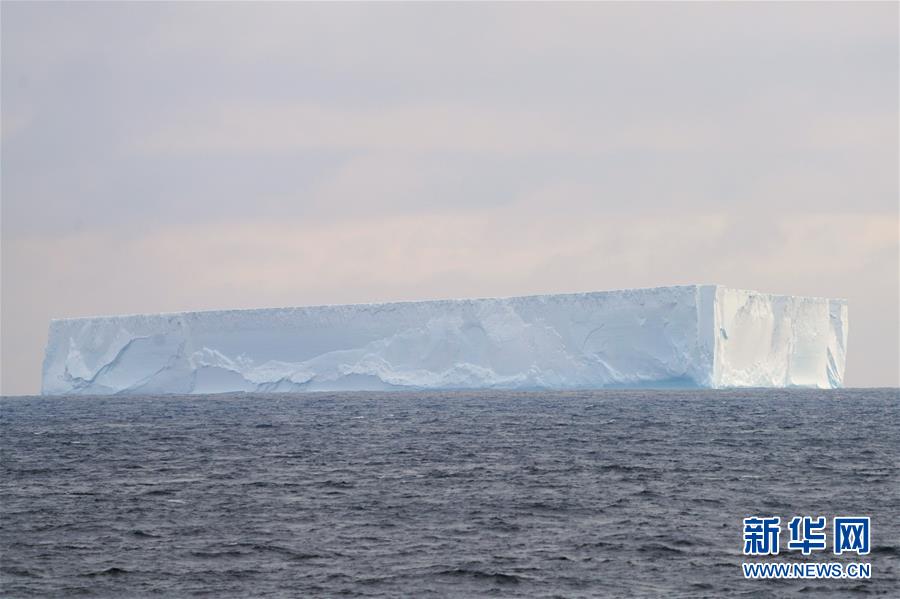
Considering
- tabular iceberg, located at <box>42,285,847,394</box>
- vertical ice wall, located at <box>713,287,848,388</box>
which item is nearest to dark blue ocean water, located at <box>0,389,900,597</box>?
tabular iceberg, located at <box>42,285,847,394</box>

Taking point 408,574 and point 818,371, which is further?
point 818,371

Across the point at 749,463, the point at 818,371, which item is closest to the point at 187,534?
the point at 749,463

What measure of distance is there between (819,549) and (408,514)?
4040 mm

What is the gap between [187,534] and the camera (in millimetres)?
11172

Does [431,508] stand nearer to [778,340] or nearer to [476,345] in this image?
[476,345]

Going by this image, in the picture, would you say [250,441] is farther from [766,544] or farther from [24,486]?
[766,544]

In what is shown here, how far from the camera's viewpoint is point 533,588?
8.80 m

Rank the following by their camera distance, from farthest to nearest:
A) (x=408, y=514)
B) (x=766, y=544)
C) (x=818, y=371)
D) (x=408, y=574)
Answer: (x=818, y=371), (x=408, y=514), (x=766, y=544), (x=408, y=574)

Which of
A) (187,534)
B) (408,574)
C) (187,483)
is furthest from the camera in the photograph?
(187,483)

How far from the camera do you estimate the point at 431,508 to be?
12555 millimetres

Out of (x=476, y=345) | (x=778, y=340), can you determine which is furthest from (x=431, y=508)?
(x=778, y=340)

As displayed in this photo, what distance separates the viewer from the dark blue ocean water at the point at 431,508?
30.1ft

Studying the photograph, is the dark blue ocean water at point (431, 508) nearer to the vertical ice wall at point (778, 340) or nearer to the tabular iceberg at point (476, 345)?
the tabular iceberg at point (476, 345)

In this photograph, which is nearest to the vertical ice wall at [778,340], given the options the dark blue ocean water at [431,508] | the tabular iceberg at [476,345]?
the tabular iceberg at [476,345]
